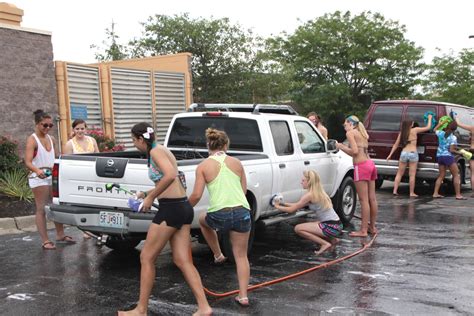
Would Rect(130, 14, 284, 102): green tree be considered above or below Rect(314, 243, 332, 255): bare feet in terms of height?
above

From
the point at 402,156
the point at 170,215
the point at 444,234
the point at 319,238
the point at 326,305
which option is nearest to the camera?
the point at 170,215

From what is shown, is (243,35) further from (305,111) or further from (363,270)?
(363,270)

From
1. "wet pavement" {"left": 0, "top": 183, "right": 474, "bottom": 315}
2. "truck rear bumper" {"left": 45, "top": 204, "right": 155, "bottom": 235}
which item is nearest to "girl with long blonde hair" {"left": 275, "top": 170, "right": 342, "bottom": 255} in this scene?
"wet pavement" {"left": 0, "top": 183, "right": 474, "bottom": 315}

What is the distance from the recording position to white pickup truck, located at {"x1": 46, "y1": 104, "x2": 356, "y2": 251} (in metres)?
5.98

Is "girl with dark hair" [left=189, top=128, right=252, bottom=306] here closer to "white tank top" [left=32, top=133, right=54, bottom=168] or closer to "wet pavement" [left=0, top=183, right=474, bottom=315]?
"wet pavement" [left=0, top=183, right=474, bottom=315]

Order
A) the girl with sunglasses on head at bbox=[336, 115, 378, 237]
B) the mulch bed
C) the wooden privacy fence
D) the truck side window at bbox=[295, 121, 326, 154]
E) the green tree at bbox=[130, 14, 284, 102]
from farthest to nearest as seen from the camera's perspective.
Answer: the green tree at bbox=[130, 14, 284, 102] < the wooden privacy fence < the mulch bed < the truck side window at bbox=[295, 121, 326, 154] < the girl with sunglasses on head at bbox=[336, 115, 378, 237]

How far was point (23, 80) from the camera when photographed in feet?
40.6

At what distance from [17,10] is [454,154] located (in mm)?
10791

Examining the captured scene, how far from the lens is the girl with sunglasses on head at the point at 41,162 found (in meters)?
7.08

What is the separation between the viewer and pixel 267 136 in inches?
293

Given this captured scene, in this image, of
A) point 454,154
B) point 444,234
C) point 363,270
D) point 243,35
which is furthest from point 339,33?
point 363,270

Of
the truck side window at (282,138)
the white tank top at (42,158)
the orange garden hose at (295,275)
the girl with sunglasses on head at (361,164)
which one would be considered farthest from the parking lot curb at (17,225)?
the girl with sunglasses on head at (361,164)

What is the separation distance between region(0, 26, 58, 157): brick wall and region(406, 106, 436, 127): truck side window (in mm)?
8403

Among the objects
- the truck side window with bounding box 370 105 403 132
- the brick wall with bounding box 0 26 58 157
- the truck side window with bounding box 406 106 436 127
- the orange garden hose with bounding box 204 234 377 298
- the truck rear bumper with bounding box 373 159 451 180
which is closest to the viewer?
the orange garden hose with bounding box 204 234 377 298
